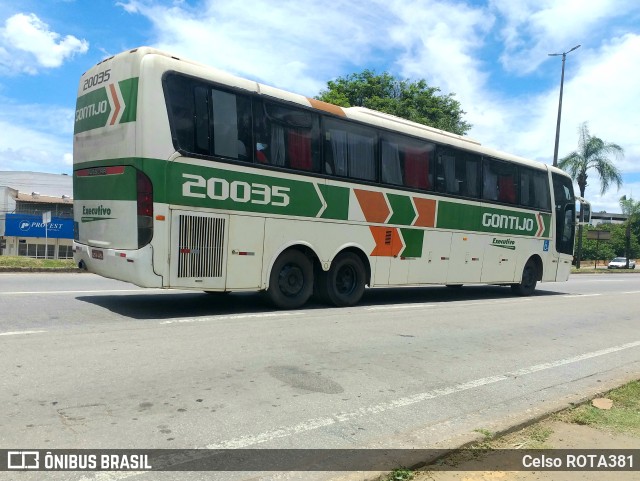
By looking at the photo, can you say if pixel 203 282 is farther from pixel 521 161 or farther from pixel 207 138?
pixel 521 161

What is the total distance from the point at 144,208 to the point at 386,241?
514 centimetres

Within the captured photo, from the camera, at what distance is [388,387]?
529 centimetres

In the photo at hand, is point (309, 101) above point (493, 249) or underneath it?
above

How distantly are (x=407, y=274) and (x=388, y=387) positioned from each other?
20.5 feet

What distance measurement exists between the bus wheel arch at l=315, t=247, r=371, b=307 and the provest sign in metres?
36.2

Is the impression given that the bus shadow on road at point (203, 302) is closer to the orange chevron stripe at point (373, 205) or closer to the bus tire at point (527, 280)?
the orange chevron stripe at point (373, 205)

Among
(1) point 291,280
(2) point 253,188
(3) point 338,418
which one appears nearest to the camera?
(3) point 338,418

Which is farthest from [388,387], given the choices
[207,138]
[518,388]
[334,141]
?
[334,141]

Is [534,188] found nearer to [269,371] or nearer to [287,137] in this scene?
[287,137]

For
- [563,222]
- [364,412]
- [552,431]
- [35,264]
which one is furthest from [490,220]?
[35,264]

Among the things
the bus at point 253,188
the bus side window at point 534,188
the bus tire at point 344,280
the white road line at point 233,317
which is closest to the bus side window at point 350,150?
the bus at point 253,188

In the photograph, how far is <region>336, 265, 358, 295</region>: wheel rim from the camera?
33.5ft

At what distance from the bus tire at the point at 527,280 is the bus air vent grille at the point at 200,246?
10.1 m

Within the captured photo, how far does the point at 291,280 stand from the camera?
30.8 ft
